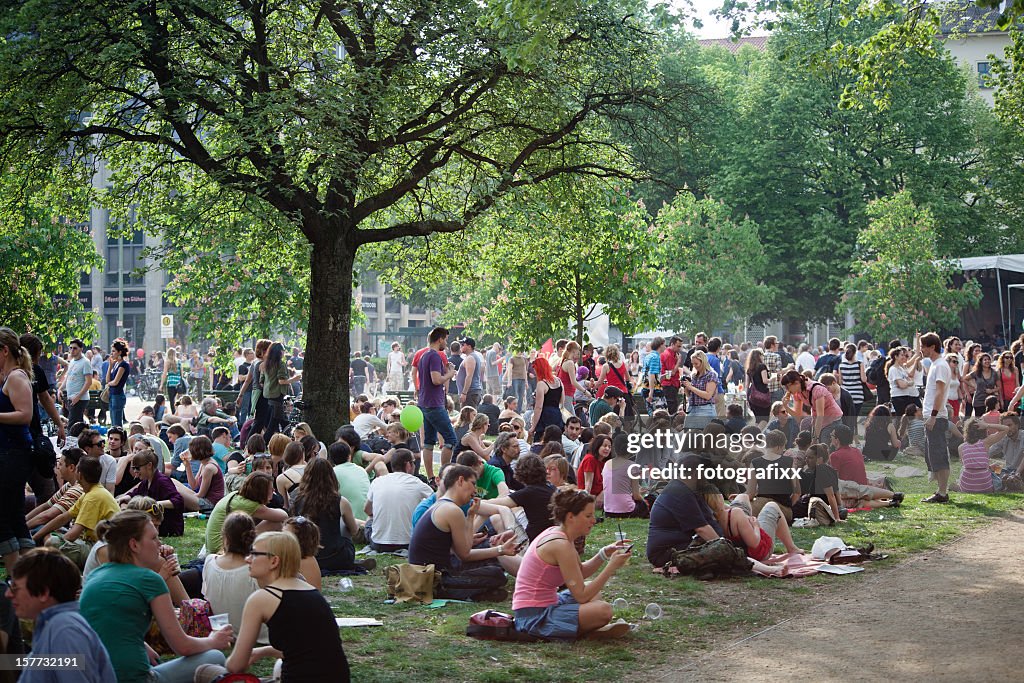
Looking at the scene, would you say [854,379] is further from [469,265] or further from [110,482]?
[110,482]

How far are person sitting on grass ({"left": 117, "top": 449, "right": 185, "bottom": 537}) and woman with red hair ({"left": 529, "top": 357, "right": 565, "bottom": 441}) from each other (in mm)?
5903

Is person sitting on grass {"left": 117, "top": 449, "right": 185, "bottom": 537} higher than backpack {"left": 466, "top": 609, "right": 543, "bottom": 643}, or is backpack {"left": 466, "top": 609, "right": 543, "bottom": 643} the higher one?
person sitting on grass {"left": 117, "top": 449, "right": 185, "bottom": 537}

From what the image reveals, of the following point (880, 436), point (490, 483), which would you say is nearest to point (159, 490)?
point (490, 483)

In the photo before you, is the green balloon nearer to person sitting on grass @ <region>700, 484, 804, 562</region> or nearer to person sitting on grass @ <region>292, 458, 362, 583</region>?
person sitting on grass @ <region>292, 458, 362, 583</region>

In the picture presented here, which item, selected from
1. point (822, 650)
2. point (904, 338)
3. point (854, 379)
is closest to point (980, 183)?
point (904, 338)

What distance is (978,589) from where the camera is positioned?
9859mm

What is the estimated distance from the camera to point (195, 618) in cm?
715

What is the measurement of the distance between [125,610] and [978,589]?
281 inches

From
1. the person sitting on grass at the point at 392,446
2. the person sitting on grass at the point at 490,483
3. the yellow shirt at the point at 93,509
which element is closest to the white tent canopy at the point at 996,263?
the person sitting on grass at the point at 392,446

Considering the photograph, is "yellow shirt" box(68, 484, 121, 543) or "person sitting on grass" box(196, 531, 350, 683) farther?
"yellow shirt" box(68, 484, 121, 543)

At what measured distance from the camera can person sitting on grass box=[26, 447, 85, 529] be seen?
10.4 m

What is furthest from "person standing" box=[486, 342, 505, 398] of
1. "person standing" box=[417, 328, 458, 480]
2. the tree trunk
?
"person standing" box=[417, 328, 458, 480]

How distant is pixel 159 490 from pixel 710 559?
5.52m

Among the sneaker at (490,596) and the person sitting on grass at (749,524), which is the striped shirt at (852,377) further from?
the sneaker at (490,596)
